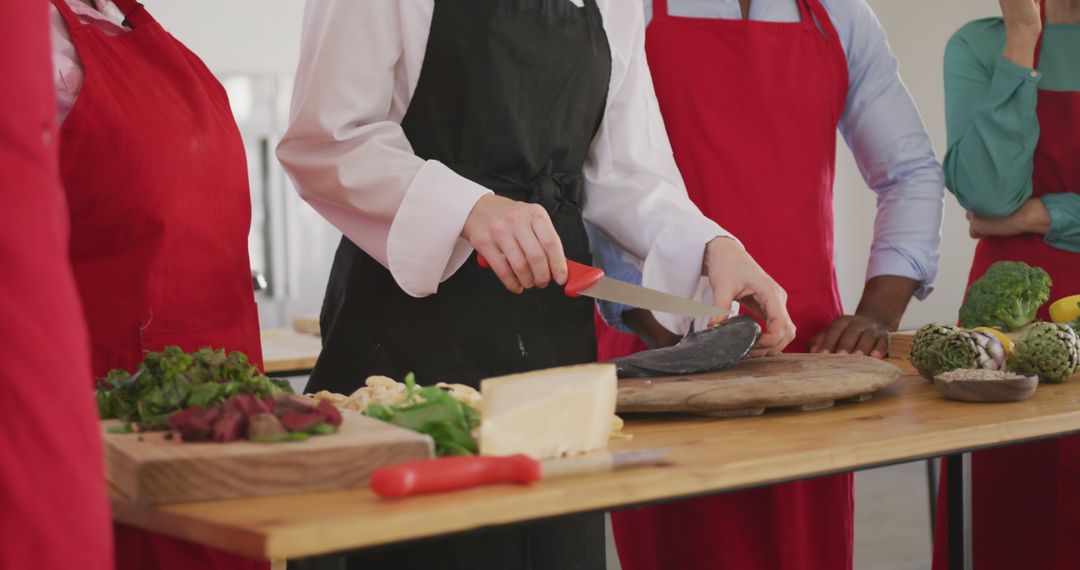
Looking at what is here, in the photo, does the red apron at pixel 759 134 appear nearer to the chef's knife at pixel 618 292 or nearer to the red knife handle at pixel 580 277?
the chef's knife at pixel 618 292

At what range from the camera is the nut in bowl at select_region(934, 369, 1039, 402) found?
1.64 metres

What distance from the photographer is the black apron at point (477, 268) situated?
1776mm

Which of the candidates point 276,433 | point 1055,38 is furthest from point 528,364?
point 1055,38

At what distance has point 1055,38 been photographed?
2676 mm

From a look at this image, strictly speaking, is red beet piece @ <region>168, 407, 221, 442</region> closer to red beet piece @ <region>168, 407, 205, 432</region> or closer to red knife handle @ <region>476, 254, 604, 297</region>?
red beet piece @ <region>168, 407, 205, 432</region>

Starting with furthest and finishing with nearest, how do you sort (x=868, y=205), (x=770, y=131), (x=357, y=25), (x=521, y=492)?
(x=868, y=205), (x=770, y=131), (x=357, y=25), (x=521, y=492)

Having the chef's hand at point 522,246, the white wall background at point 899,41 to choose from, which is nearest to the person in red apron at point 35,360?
the chef's hand at point 522,246

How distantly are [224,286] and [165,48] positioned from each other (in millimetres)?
418

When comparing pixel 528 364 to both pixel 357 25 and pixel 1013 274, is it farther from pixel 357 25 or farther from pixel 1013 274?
pixel 1013 274

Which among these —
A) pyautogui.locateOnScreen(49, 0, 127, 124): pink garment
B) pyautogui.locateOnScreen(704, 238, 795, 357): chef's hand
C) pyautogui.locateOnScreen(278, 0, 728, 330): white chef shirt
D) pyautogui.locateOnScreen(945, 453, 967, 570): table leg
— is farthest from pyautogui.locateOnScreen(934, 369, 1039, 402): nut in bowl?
pyautogui.locateOnScreen(49, 0, 127, 124): pink garment

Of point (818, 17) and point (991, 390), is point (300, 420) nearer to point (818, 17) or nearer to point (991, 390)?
point (991, 390)

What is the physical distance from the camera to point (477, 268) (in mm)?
1805

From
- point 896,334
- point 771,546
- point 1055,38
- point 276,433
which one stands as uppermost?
point 1055,38

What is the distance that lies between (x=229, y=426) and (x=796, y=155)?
1.58 meters
